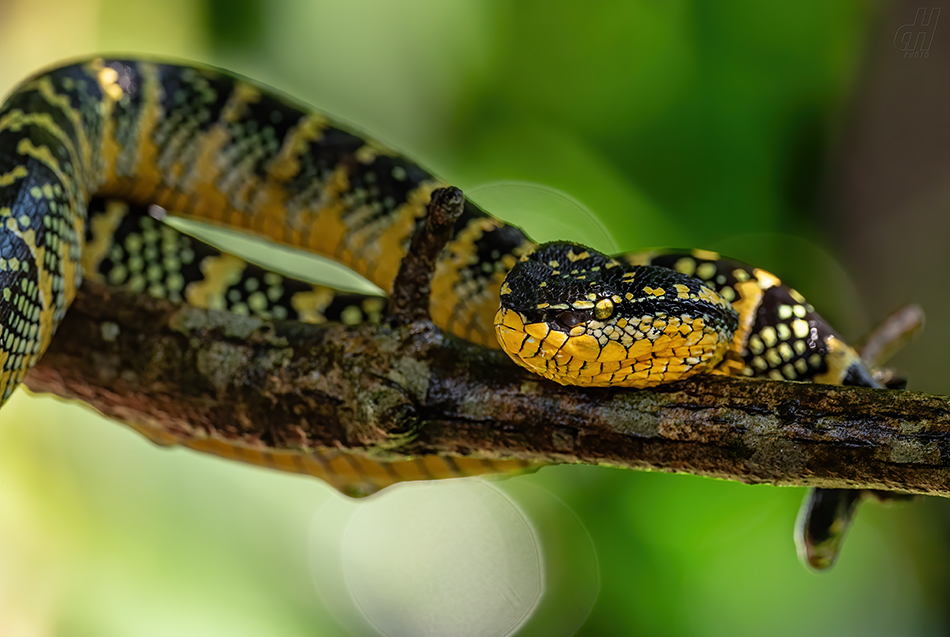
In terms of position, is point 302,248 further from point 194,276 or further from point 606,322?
point 606,322

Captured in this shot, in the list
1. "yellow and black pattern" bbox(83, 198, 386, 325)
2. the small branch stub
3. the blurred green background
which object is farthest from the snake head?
the blurred green background

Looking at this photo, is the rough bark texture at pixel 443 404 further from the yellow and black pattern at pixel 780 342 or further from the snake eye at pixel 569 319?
the yellow and black pattern at pixel 780 342

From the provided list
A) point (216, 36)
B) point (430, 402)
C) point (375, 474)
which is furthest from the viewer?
point (216, 36)

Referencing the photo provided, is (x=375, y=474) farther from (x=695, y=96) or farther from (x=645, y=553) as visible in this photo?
(x=695, y=96)

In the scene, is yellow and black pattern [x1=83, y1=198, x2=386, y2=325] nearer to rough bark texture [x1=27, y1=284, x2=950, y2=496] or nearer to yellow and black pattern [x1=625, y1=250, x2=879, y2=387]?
rough bark texture [x1=27, y1=284, x2=950, y2=496]

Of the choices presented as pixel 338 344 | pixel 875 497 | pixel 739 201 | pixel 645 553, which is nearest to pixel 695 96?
pixel 739 201

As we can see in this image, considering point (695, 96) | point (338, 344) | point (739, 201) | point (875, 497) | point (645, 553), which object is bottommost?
point (645, 553)

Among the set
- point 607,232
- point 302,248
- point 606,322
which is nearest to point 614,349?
point 606,322

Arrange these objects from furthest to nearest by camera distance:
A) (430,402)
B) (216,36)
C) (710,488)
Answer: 1. (216,36)
2. (710,488)
3. (430,402)
